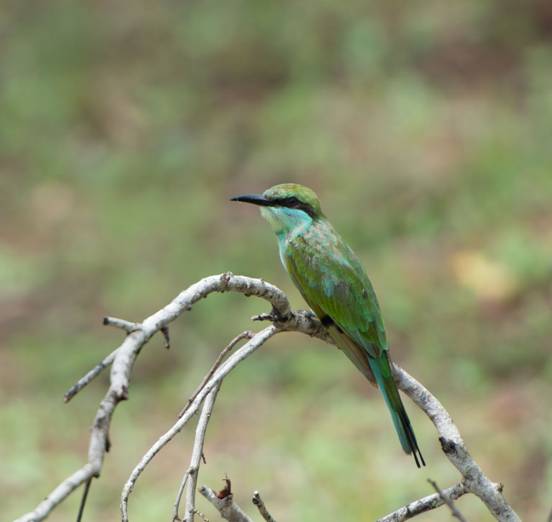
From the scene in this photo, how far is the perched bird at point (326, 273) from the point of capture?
10.2 feet

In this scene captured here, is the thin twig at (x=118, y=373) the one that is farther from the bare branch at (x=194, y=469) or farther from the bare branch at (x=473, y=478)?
the bare branch at (x=473, y=478)

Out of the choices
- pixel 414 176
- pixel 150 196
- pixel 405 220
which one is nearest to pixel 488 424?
pixel 405 220

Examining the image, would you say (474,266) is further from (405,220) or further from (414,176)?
(414,176)

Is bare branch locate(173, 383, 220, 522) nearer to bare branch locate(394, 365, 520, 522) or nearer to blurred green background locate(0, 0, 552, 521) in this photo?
bare branch locate(394, 365, 520, 522)

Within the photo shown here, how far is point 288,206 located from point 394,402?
2.36 ft

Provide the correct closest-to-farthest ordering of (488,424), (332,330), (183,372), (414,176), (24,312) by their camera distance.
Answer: (332,330) < (488,424) < (183,372) < (24,312) < (414,176)

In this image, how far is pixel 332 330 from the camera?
10.5 ft

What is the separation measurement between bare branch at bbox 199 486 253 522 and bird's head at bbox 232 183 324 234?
1153mm

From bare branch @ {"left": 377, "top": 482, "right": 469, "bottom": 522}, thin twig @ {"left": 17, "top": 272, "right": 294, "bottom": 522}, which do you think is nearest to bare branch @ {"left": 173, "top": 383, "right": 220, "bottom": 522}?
thin twig @ {"left": 17, "top": 272, "right": 294, "bottom": 522}

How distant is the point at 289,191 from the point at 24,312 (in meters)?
5.01

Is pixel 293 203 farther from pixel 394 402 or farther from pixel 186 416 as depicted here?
pixel 186 416

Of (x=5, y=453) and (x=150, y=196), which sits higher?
(x=150, y=196)

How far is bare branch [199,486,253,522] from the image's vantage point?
220 centimetres

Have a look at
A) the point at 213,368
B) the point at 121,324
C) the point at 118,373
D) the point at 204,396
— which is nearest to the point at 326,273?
the point at 213,368
